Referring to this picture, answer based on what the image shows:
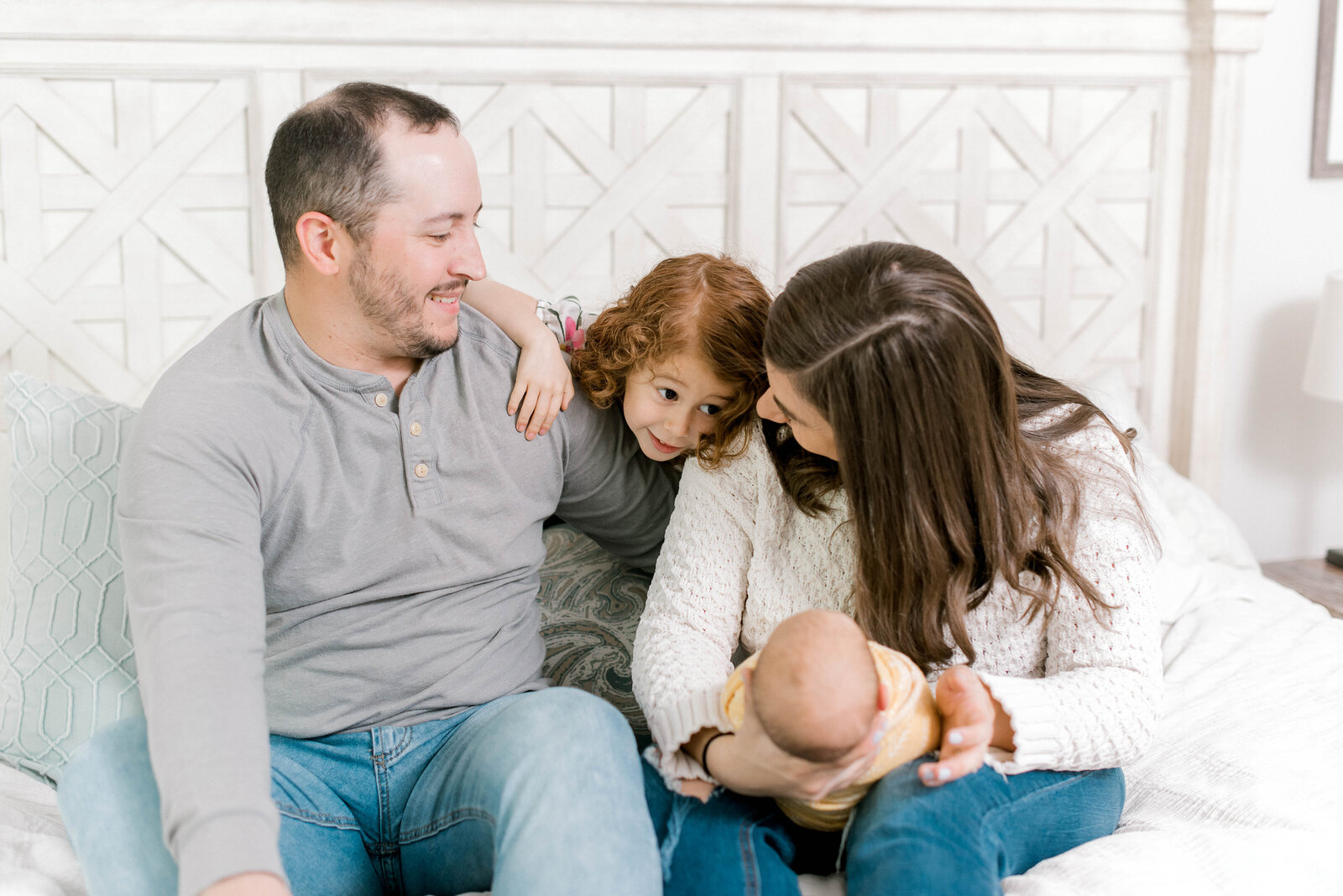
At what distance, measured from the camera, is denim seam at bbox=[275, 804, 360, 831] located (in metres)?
1.16

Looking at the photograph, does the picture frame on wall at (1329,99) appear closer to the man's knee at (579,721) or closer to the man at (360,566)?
the man at (360,566)

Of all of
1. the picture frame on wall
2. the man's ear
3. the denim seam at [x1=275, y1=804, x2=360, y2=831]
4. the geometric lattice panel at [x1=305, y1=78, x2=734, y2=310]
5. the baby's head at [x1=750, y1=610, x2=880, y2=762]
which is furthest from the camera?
the picture frame on wall

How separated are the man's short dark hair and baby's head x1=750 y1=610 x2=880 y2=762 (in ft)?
2.33

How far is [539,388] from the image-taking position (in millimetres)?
1382

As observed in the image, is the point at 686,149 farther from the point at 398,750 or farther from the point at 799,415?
the point at 398,750

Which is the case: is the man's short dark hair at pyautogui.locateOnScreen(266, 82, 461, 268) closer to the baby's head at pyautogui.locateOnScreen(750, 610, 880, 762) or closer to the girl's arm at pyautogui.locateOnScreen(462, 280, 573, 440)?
the girl's arm at pyautogui.locateOnScreen(462, 280, 573, 440)

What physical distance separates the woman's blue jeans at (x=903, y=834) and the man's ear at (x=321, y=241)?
28.3 inches

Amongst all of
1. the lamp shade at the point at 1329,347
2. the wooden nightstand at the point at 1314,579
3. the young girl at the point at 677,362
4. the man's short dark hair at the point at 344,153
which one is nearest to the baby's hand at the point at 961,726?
the young girl at the point at 677,362

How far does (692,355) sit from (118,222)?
1287 mm

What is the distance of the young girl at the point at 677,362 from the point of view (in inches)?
53.5

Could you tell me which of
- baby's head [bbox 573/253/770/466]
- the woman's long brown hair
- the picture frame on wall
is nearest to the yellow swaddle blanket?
the woman's long brown hair

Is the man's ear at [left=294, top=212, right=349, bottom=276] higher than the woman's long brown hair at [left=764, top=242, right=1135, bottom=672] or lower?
higher

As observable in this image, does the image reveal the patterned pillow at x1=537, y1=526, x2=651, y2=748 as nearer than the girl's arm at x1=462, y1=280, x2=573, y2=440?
No

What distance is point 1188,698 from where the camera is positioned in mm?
1521
